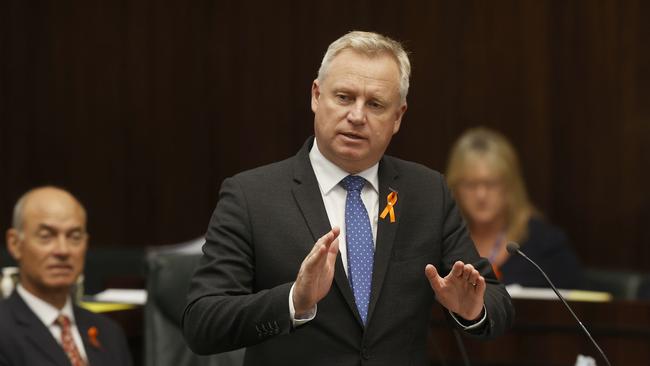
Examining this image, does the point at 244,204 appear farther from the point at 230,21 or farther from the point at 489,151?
the point at 230,21

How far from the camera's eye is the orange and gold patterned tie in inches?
176

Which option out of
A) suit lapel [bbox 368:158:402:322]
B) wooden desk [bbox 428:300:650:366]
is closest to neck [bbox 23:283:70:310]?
wooden desk [bbox 428:300:650:366]

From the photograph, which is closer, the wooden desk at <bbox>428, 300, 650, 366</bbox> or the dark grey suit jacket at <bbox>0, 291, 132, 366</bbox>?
the dark grey suit jacket at <bbox>0, 291, 132, 366</bbox>

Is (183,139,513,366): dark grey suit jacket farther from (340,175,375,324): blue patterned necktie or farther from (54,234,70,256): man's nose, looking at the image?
(54,234,70,256): man's nose

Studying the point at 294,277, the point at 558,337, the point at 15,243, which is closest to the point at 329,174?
the point at 294,277

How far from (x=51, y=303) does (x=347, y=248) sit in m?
2.14

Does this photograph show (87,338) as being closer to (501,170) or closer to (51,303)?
(51,303)

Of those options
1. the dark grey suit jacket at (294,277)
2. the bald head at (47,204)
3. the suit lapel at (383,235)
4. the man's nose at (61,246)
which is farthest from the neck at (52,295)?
the suit lapel at (383,235)

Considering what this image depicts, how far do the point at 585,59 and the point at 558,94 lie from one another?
0.85 feet

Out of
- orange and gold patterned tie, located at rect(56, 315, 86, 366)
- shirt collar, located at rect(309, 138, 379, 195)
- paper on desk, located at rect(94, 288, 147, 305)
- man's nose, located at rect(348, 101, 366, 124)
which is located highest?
man's nose, located at rect(348, 101, 366, 124)

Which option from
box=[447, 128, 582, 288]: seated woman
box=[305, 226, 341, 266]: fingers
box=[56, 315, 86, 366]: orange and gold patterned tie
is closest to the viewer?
box=[305, 226, 341, 266]: fingers

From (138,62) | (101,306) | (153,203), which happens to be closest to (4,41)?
(138,62)

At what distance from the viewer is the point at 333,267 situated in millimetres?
2623

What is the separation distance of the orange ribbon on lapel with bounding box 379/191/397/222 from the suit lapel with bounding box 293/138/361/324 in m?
0.15
